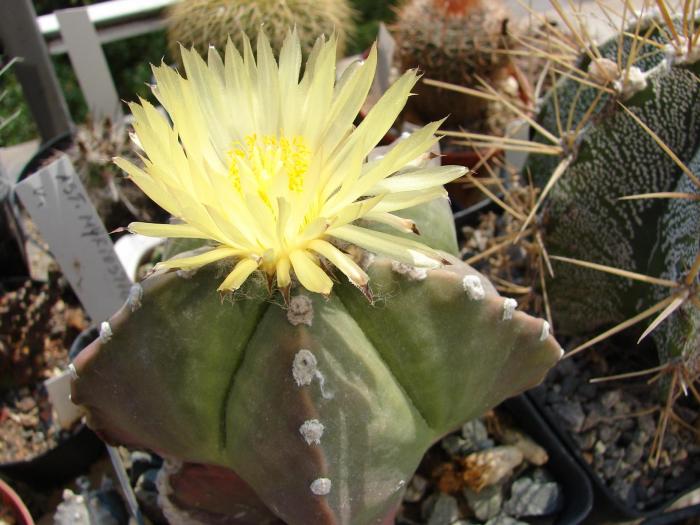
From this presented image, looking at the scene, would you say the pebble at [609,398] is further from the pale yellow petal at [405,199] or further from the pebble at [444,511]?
the pale yellow petal at [405,199]

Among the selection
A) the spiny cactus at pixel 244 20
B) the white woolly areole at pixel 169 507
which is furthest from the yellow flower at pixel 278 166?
the spiny cactus at pixel 244 20

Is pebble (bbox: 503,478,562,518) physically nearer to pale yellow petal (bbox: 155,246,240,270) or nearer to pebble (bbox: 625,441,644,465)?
pebble (bbox: 625,441,644,465)

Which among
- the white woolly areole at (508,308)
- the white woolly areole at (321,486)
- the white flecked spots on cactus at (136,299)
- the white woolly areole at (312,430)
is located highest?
the white flecked spots on cactus at (136,299)

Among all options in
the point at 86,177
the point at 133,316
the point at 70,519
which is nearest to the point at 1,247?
the point at 86,177

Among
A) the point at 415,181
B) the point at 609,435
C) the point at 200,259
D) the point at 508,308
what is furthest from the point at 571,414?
the point at 200,259

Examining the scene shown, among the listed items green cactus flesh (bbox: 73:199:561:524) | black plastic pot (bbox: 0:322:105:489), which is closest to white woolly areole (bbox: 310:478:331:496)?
green cactus flesh (bbox: 73:199:561:524)

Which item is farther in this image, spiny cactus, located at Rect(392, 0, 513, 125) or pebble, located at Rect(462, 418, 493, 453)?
spiny cactus, located at Rect(392, 0, 513, 125)
